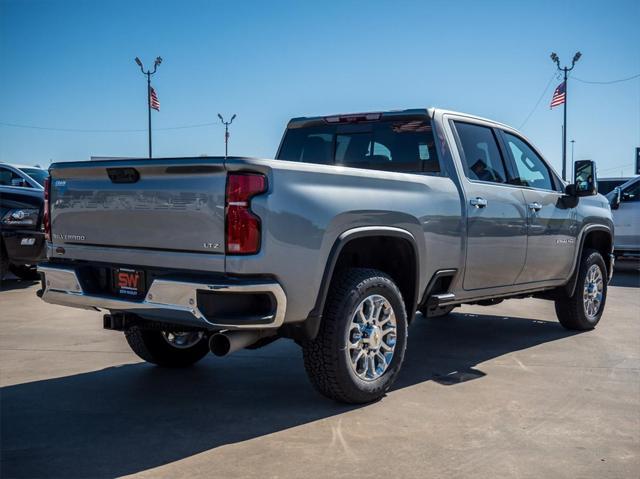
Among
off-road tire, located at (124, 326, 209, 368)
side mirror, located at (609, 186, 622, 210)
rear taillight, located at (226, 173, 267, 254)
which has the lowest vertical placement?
off-road tire, located at (124, 326, 209, 368)

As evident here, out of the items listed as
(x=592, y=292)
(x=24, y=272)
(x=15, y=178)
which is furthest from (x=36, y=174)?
(x=592, y=292)

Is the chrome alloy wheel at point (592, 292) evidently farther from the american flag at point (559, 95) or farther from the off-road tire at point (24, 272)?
the american flag at point (559, 95)

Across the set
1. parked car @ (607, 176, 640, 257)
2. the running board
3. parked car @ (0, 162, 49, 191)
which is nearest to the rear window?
the running board

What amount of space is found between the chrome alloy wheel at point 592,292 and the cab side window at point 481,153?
74.8 inches

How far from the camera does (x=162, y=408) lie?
4.23m

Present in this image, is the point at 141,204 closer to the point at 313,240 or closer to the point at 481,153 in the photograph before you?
the point at 313,240

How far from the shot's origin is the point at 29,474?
10.4 feet

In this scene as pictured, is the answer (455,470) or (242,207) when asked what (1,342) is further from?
(455,470)

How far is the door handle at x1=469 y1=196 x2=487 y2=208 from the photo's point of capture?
17.2 ft

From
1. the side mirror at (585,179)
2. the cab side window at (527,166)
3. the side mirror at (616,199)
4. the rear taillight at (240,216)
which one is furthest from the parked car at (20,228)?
the side mirror at (616,199)

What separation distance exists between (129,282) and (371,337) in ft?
5.02

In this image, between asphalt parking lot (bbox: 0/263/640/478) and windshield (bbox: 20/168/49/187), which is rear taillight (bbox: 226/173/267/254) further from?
windshield (bbox: 20/168/49/187)

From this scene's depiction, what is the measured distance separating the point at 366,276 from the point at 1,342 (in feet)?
11.9

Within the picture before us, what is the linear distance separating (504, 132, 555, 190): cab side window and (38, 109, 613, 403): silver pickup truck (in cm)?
4
